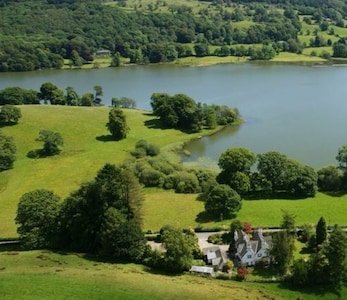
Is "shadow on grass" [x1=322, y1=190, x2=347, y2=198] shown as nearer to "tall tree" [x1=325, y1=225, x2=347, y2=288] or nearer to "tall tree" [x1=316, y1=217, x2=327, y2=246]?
"tall tree" [x1=316, y1=217, x2=327, y2=246]

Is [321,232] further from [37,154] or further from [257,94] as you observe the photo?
[257,94]

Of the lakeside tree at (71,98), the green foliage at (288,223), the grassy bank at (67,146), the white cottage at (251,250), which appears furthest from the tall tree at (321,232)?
the lakeside tree at (71,98)

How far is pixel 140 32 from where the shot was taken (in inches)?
6708

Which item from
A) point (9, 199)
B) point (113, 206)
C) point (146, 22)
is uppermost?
point (146, 22)

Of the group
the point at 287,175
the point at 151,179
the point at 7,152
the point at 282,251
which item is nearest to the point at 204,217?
the point at 287,175

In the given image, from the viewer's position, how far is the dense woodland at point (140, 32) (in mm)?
152000

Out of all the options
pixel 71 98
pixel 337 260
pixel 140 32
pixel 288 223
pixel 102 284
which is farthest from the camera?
pixel 140 32

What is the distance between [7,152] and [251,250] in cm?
3799

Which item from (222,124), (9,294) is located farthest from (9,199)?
(222,124)

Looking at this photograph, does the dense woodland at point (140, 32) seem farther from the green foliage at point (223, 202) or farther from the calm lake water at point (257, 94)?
the green foliage at point (223, 202)

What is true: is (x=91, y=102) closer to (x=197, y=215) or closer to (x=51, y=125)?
(x=51, y=125)

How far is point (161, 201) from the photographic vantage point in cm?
5269

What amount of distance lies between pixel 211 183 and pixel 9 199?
21889 millimetres

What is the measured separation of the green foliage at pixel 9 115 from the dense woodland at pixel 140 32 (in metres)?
69.1
